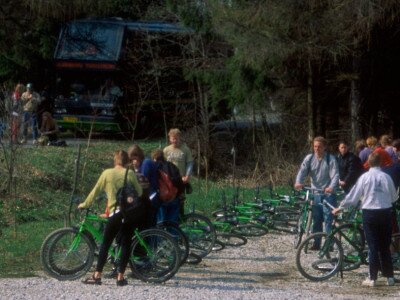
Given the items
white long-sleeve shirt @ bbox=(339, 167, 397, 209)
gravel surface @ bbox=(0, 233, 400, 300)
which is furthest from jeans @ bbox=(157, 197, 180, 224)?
white long-sleeve shirt @ bbox=(339, 167, 397, 209)

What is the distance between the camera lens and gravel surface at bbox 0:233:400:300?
11391mm

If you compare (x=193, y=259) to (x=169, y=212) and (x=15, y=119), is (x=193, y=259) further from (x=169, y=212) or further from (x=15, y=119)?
(x=15, y=119)

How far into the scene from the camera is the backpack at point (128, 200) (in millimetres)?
11820

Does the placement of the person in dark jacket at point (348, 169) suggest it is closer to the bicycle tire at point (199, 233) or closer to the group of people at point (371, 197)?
the group of people at point (371, 197)

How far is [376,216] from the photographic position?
486 inches

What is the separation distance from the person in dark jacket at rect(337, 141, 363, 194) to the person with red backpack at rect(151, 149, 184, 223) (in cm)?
396

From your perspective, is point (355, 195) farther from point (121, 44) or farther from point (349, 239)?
point (121, 44)

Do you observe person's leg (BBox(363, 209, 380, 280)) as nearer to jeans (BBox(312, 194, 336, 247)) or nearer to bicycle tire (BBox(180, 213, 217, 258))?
jeans (BBox(312, 194, 336, 247))

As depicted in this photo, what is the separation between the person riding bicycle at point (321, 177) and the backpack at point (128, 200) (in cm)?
358

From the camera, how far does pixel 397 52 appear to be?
27.5 metres

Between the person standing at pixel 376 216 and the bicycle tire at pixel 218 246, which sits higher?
the person standing at pixel 376 216

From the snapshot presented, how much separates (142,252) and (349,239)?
9.26 ft

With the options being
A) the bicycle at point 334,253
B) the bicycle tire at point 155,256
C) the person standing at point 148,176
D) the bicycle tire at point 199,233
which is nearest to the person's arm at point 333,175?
the bicycle at point 334,253

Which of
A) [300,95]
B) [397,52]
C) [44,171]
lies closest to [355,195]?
[44,171]
